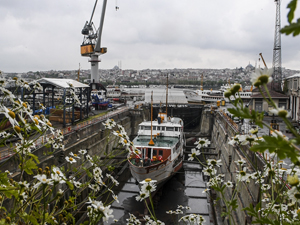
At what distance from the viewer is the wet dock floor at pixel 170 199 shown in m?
17.9

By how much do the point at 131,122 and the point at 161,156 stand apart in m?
→ 20.0

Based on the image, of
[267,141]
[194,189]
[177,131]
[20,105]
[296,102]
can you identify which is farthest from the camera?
[296,102]

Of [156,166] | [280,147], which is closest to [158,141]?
[156,166]

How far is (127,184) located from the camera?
23469mm

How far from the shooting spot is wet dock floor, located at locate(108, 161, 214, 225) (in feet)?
58.6

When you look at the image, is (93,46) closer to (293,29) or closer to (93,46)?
(93,46)

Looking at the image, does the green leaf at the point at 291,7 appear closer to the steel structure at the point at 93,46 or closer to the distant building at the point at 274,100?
the distant building at the point at 274,100

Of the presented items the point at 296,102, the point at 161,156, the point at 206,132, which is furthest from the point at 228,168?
the point at 206,132

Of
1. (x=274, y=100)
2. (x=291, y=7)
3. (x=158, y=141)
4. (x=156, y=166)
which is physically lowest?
(x=156, y=166)

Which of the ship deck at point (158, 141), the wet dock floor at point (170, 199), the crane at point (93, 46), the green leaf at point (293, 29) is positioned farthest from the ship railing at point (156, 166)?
the crane at point (93, 46)

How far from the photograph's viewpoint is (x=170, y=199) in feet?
67.4

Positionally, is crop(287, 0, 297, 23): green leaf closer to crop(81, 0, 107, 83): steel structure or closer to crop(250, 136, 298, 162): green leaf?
crop(250, 136, 298, 162): green leaf

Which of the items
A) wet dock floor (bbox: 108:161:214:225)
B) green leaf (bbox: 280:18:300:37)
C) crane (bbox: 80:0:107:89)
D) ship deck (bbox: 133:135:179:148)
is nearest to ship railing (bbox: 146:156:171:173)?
wet dock floor (bbox: 108:161:214:225)

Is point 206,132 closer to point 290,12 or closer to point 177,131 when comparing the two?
point 177,131
